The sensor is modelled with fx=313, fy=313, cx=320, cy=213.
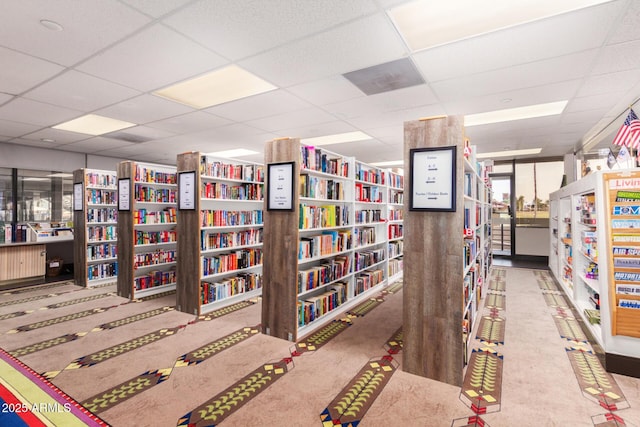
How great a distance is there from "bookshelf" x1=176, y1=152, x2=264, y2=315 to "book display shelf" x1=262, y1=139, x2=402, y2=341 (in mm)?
1236

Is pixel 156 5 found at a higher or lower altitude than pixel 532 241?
higher

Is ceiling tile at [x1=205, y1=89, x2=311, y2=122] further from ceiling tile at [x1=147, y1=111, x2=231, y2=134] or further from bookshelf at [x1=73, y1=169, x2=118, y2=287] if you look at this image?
bookshelf at [x1=73, y1=169, x2=118, y2=287]

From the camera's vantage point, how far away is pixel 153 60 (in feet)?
10.0

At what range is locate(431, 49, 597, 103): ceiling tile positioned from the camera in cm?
304

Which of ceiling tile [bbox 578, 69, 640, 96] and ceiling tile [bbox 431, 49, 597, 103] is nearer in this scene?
ceiling tile [bbox 431, 49, 597, 103]

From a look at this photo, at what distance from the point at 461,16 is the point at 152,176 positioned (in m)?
5.02

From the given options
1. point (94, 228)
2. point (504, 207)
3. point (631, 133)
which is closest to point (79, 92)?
point (94, 228)

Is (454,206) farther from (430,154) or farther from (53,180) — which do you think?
(53,180)

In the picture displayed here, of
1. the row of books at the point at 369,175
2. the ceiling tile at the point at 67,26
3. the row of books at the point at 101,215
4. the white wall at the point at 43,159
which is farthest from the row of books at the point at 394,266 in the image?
the white wall at the point at 43,159

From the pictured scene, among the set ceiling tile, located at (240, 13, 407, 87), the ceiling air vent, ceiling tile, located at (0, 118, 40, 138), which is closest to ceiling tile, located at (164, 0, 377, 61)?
ceiling tile, located at (240, 13, 407, 87)

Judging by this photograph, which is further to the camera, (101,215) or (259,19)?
(101,215)

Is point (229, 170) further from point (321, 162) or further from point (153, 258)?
point (153, 258)

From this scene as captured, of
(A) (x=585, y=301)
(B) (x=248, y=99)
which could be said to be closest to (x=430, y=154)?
(B) (x=248, y=99)

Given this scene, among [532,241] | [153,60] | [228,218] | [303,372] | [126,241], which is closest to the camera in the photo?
[303,372]
